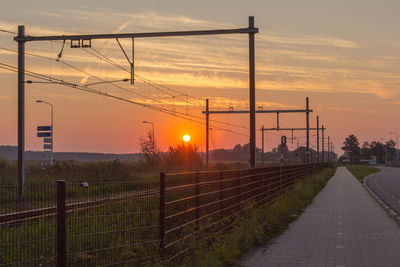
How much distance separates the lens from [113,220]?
827 centimetres

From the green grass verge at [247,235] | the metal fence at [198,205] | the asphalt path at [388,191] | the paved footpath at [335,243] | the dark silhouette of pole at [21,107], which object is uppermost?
the dark silhouette of pole at [21,107]

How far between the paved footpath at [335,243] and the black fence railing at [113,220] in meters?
1.36

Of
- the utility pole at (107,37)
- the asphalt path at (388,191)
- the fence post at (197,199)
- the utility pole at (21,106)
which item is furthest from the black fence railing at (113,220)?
the utility pole at (21,106)

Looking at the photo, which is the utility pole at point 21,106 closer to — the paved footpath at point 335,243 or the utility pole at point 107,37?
the utility pole at point 107,37

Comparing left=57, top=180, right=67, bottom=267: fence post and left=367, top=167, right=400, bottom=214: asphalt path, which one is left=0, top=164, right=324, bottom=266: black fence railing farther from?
left=367, top=167, right=400, bottom=214: asphalt path

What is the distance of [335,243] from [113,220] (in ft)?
24.4

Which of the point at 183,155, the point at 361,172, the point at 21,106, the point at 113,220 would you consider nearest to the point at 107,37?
the point at 21,106

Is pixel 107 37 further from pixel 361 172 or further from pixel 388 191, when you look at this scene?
pixel 361 172

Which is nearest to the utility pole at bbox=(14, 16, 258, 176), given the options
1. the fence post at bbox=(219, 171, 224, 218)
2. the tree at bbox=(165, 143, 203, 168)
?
the fence post at bbox=(219, 171, 224, 218)

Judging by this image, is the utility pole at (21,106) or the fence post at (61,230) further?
the utility pole at (21,106)

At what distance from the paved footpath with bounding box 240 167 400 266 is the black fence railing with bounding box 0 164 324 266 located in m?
1.36

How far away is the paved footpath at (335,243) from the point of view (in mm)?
11672

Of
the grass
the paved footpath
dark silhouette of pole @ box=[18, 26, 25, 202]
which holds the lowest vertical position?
the grass

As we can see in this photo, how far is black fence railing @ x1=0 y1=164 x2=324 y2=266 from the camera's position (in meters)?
7.04
